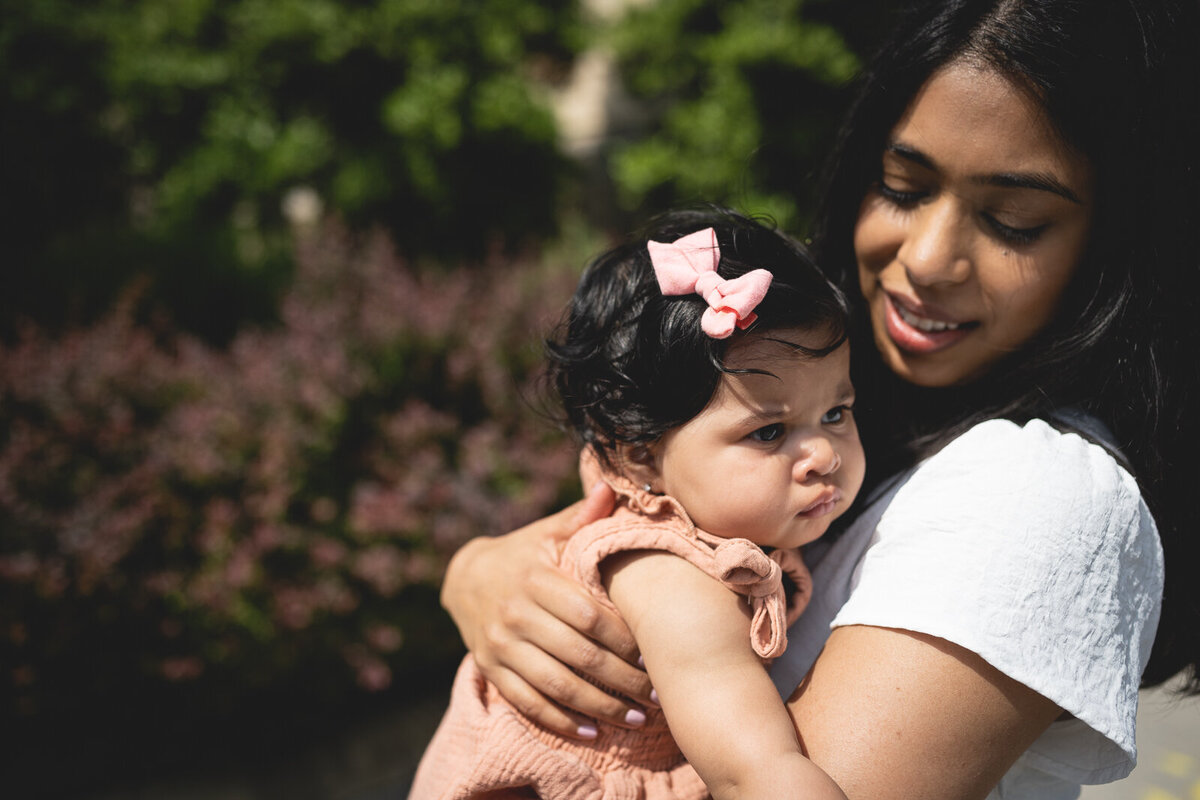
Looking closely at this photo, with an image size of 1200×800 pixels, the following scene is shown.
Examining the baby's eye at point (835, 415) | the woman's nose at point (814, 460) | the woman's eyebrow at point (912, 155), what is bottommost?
the woman's nose at point (814, 460)

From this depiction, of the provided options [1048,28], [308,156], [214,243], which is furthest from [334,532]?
[308,156]

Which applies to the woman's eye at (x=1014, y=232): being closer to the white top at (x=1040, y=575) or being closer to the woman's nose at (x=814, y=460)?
the white top at (x=1040, y=575)

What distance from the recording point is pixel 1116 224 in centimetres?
142

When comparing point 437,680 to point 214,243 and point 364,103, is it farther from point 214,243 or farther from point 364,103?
point 364,103

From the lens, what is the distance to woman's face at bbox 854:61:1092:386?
4.40 feet

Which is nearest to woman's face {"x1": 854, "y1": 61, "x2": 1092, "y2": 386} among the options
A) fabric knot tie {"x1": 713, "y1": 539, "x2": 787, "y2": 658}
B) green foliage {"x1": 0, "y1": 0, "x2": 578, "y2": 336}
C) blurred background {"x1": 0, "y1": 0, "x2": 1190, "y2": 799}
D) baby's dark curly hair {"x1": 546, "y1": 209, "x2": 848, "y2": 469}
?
baby's dark curly hair {"x1": 546, "y1": 209, "x2": 848, "y2": 469}

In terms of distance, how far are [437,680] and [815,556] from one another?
2815 millimetres

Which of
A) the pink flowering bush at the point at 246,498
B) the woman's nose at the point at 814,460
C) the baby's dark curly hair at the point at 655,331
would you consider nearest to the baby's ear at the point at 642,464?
the baby's dark curly hair at the point at 655,331

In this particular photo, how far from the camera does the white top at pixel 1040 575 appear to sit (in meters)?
1.13

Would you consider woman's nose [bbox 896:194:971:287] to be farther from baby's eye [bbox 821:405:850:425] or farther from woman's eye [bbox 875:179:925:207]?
baby's eye [bbox 821:405:850:425]

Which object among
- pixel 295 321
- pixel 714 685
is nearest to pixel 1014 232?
pixel 714 685

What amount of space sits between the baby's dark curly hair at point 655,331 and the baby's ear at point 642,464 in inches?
0.4

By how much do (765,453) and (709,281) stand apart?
283mm

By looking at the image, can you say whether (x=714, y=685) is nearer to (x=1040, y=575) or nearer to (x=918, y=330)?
(x=1040, y=575)
